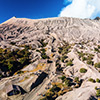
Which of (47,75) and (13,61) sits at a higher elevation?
(13,61)

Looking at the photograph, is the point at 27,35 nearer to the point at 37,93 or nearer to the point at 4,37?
the point at 4,37

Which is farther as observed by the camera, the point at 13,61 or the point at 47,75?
the point at 13,61

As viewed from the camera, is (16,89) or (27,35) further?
(27,35)

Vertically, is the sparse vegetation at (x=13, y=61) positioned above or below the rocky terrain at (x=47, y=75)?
above

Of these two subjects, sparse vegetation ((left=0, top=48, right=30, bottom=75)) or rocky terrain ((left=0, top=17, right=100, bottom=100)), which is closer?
rocky terrain ((left=0, top=17, right=100, bottom=100))

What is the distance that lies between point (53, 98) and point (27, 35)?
67.3 meters

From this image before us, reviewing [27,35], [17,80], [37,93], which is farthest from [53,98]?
[27,35]

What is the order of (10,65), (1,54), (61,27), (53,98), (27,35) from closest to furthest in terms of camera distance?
(53,98)
(10,65)
(1,54)
(27,35)
(61,27)

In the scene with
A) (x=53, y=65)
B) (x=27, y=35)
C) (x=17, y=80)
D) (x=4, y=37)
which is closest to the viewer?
(x=17, y=80)

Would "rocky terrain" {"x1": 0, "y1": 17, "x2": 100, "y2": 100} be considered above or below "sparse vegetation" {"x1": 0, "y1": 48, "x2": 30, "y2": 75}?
below

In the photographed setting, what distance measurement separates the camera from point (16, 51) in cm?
5556

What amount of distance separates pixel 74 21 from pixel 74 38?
147 ft

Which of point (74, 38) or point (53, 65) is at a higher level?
point (74, 38)

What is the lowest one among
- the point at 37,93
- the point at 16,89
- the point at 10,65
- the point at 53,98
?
the point at 53,98
